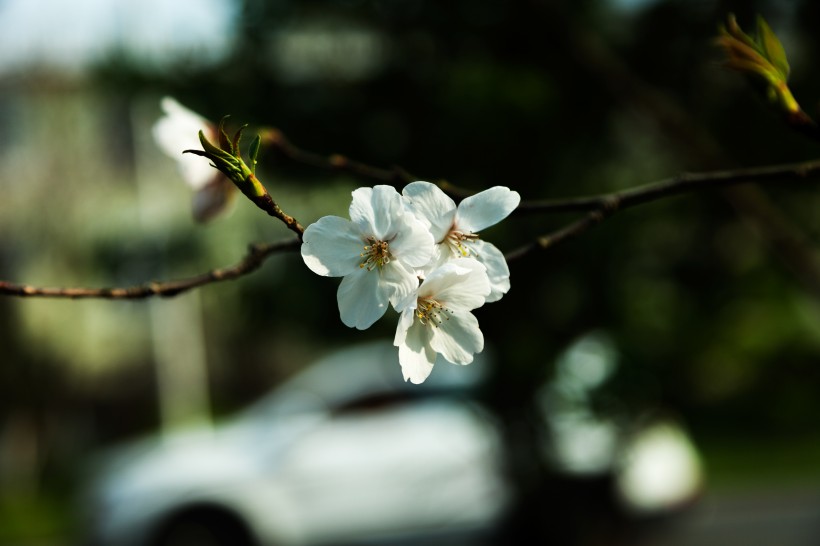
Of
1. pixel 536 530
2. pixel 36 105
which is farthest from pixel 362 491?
pixel 36 105

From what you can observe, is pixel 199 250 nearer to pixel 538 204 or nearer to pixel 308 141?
pixel 308 141

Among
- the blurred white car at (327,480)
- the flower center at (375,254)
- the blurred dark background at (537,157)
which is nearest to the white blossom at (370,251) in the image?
the flower center at (375,254)

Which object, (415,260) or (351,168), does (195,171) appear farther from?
(415,260)

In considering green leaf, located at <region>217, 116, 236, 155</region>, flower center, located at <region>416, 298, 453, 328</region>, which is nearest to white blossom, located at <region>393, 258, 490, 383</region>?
flower center, located at <region>416, 298, 453, 328</region>

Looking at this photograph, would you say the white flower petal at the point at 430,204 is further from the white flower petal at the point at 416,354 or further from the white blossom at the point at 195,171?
the white blossom at the point at 195,171

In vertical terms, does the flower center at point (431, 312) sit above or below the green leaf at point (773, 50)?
below
